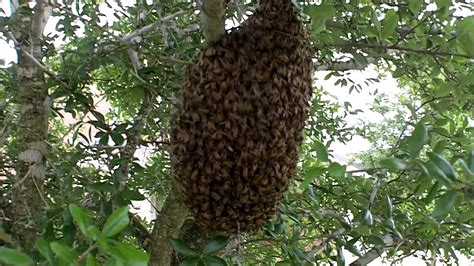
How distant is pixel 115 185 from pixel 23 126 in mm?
250

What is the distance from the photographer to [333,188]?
135 centimetres

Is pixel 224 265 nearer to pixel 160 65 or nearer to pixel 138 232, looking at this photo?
pixel 138 232

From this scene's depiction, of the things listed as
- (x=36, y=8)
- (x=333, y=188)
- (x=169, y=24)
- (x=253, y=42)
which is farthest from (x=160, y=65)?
(x=333, y=188)

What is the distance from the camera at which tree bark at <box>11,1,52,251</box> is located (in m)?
1.11

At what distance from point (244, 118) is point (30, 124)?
19.7 inches

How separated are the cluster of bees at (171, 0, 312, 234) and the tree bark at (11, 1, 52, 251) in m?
0.38

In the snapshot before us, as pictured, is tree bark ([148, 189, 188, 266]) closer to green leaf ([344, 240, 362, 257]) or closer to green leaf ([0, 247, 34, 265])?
green leaf ([344, 240, 362, 257])

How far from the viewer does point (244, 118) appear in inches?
31.7

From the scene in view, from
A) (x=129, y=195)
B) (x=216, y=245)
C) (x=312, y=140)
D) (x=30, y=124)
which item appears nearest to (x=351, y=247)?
(x=312, y=140)

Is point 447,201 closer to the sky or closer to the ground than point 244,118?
closer to the ground

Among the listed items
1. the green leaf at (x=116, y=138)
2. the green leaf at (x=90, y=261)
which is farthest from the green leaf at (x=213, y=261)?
the green leaf at (x=90, y=261)

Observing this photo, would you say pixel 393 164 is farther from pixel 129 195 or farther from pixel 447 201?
pixel 129 195

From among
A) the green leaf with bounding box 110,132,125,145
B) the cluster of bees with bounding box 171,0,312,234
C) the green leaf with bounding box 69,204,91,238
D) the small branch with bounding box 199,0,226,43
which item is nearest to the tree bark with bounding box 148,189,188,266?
the green leaf with bounding box 110,132,125,145

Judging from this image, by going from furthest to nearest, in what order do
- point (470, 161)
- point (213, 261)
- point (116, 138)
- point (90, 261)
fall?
point (116, 138) < point (213, 261) < point (470, 161) < point (90, 261)
